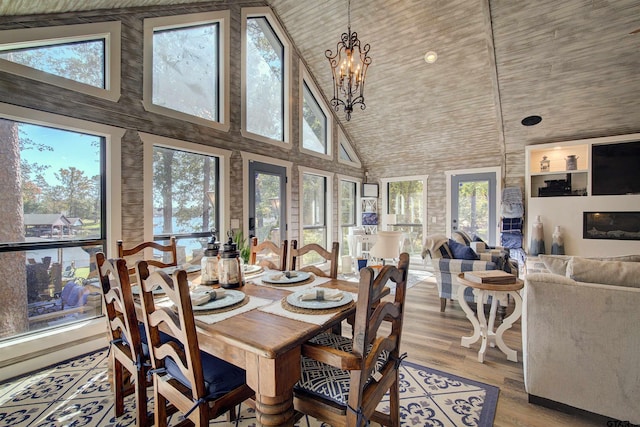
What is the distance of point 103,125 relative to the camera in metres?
2.92

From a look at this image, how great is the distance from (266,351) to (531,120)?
615 cm

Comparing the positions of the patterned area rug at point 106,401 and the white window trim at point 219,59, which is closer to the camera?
the patterned area rug at point 106,401

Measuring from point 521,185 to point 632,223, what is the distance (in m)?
1.71

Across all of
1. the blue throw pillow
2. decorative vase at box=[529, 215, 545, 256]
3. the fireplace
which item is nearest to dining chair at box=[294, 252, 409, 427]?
the blue throw pillow

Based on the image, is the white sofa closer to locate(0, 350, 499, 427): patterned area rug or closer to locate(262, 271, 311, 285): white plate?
locate(0, 350, 499, 427): patterned area rug

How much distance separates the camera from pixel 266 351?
44.8 inches

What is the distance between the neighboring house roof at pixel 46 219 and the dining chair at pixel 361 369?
266 cm

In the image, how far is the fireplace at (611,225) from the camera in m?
4.91

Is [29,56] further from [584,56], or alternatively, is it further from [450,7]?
[584,56]

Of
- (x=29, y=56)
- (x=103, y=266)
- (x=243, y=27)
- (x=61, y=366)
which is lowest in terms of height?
(x=61, y=366)

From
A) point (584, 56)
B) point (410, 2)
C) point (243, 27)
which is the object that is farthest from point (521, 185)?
point (243, 27)

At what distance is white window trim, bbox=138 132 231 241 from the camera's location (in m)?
3.27

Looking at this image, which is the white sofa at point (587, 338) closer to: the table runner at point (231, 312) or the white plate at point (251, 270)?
the table runner at point (231, 312)

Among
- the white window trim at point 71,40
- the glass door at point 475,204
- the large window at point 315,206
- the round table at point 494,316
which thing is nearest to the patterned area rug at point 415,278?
the large window at point 315,206
